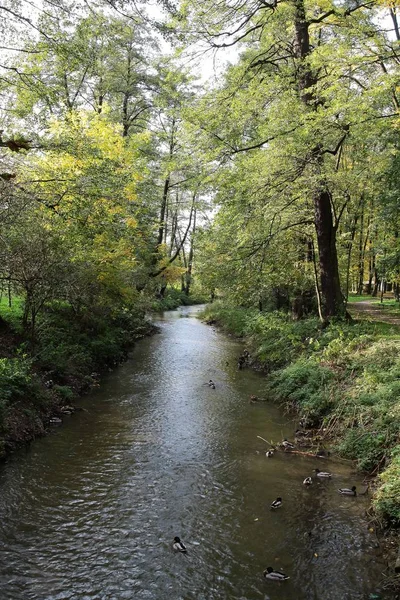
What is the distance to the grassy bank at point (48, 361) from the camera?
7.98 m

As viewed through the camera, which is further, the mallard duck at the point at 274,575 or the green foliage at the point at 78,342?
the green foliage at the point at 78,342

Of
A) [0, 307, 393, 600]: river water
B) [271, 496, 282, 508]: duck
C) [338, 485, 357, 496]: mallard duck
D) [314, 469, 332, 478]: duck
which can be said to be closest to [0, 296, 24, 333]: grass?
[0, 307, 393, 600]: river water

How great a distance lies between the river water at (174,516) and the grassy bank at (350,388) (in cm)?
54

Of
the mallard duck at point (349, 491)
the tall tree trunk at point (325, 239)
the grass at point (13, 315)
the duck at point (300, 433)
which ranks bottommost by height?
the mallard duck at point (349, 491)

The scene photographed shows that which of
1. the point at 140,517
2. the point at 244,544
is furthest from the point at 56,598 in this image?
the point at 244,544

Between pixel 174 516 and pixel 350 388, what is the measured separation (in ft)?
16.1

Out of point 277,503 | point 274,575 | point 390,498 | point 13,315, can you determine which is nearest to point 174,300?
point 13,315

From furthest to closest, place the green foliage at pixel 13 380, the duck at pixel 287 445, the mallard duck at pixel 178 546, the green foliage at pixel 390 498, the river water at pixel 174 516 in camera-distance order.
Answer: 1. the duck at pixel 287 445
2. the green foliage at pixel 13 380
3. the green foliage at pixel 390 498
4. the mallard duck at pixel 178 546
5. the river water at pixel 174 516

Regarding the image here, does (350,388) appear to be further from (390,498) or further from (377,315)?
(377,315)

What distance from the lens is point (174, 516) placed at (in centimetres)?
569

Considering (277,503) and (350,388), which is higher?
(350,388)

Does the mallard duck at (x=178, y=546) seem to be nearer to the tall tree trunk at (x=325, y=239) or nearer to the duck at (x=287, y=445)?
the duck at (x=287, y=445)

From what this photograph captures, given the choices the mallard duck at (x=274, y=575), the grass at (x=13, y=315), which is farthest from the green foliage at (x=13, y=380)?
the mallard duck at (x=274, y=575)

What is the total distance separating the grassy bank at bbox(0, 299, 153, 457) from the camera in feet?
26.2
